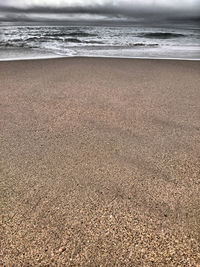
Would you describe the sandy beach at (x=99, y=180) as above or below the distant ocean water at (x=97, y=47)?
above

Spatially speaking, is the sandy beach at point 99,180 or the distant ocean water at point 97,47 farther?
the distant ocean water at point 97,47

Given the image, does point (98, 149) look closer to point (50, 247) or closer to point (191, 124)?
point (50, 247)

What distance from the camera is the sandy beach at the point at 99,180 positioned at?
1.07 metres

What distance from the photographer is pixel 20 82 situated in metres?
3.90

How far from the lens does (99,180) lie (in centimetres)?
153

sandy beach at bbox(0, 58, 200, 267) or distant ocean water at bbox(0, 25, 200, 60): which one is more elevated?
sandy beach at bbox(0, 58, 200, 267)

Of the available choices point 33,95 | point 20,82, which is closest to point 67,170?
point 33,95

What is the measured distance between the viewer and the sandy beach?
3.51 ft

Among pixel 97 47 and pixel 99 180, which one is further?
pixel 97 47

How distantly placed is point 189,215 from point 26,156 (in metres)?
1.27

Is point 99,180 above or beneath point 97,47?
above

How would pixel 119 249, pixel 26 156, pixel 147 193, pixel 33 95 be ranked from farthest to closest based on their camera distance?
pixel 33 95
pixel 26 156
pixel 147 193
pixel 119 249

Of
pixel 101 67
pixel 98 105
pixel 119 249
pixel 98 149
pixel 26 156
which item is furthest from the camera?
pixel 101 67

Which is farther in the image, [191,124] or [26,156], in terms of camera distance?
[191,124]
